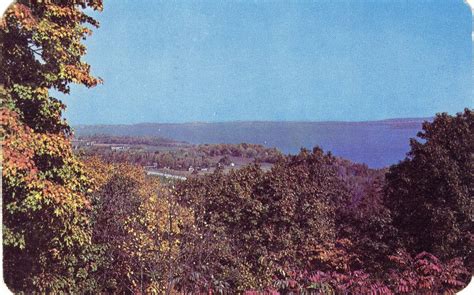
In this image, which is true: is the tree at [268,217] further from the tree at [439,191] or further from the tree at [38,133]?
the tree at [38,133]

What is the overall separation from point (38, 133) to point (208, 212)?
11.7m

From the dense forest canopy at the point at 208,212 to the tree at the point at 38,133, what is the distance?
25 millimetres

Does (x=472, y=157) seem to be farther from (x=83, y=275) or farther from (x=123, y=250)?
(x=83, y=275)

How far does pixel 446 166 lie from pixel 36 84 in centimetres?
1089

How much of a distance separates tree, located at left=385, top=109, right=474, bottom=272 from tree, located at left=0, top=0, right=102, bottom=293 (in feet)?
31.1

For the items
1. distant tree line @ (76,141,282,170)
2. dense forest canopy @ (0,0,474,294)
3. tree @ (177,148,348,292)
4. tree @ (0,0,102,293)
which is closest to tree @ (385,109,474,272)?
dense forest canopy @ (0,0,474,294)

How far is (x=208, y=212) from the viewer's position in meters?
20.4

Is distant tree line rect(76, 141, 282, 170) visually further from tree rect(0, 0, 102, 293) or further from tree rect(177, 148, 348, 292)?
tree rect(0, 0, 102, 293)

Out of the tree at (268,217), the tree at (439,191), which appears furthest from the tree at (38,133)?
the tree at (439,191)

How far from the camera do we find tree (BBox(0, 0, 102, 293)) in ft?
28.3

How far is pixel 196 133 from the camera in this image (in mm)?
24219

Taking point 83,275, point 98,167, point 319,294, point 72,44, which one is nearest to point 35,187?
point 72,44

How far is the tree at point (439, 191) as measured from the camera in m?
14.4

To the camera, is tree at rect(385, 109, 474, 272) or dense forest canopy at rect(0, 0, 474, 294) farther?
tree at rect(385, 109, 474, 272)
